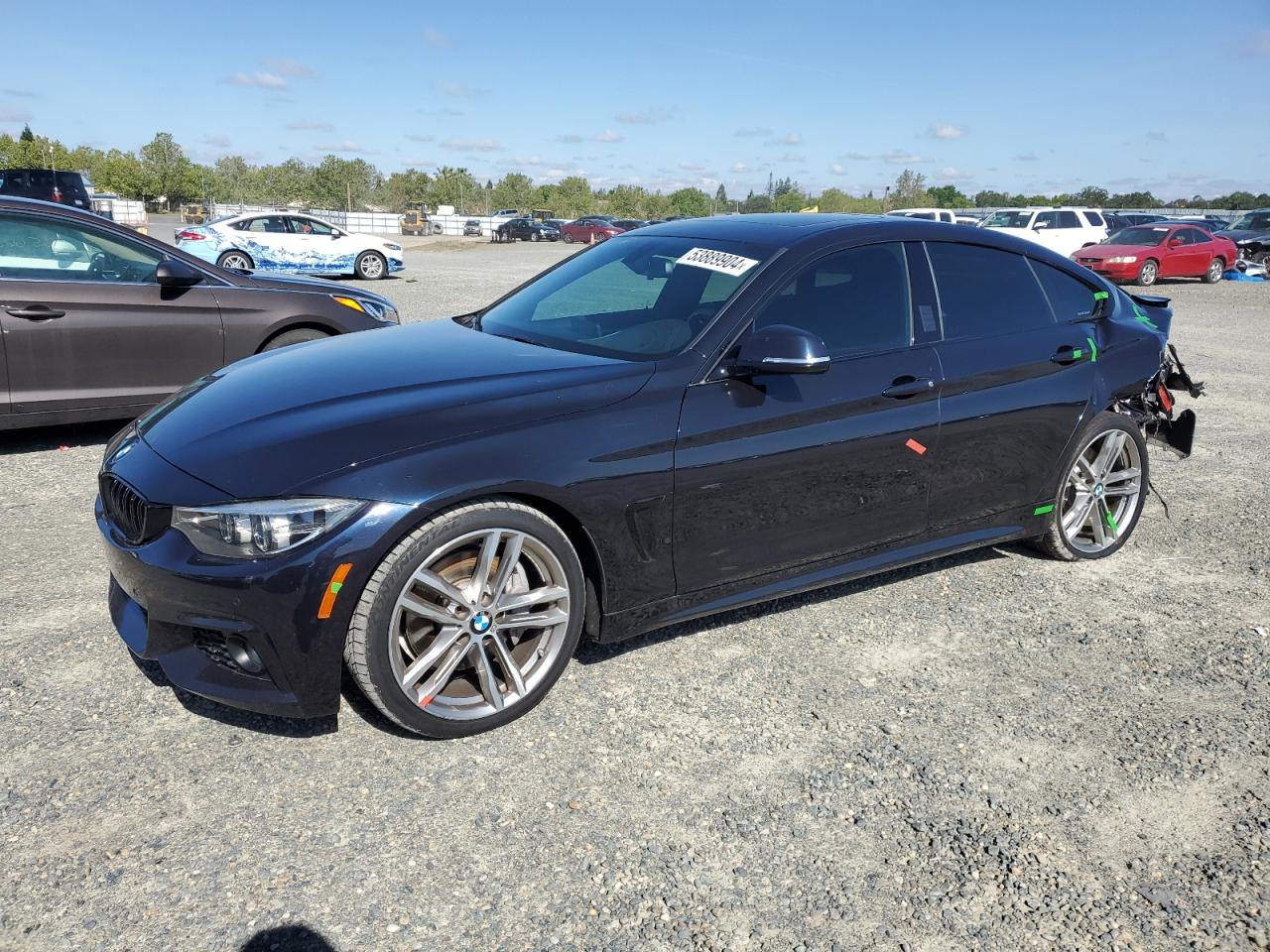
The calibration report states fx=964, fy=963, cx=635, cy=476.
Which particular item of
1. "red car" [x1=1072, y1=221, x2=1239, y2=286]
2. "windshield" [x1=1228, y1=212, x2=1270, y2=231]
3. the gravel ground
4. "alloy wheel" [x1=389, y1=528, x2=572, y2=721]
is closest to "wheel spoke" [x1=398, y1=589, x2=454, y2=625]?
"alloy wheel" [x1=389, y1=528, x2=572, y2=721]

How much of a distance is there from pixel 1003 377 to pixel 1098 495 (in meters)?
1.07

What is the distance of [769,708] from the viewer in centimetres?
332

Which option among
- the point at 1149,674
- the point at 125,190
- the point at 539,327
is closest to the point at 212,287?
the point at 539,327

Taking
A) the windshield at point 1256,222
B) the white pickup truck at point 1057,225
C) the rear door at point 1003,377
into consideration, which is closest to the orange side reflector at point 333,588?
the rear door at point 1003,377

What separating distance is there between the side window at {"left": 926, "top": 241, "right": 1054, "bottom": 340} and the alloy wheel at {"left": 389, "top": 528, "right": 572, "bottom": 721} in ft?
6.84

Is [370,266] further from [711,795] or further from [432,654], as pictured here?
[711,795]

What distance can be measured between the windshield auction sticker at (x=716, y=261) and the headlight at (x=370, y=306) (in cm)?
377

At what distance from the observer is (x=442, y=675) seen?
299 cm

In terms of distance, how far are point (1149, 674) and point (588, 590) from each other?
2.18m

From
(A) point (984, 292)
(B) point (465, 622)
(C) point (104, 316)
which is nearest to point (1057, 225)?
(A) point (984, 292)

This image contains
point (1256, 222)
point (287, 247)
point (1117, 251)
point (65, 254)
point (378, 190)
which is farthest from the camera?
point (378, 190)

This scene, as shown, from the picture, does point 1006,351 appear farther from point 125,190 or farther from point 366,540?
point 125,190

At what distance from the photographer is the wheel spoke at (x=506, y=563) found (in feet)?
9.92

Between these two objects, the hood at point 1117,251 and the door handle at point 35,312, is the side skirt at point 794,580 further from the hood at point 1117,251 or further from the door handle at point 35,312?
the hood at point 1117,251
